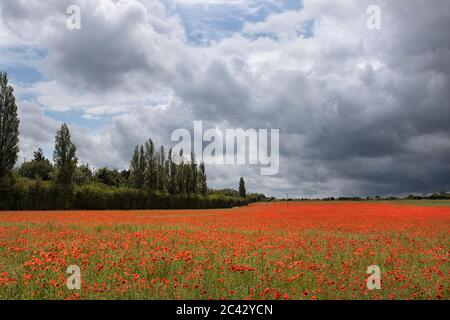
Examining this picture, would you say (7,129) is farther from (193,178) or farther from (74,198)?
(193,178)

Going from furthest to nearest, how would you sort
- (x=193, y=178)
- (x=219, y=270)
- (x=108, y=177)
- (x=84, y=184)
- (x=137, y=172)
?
(x=108, y=177) < (x=193, y=178) < (x=137, y=172) < (x=84, y=184) < (x=219, y=270)

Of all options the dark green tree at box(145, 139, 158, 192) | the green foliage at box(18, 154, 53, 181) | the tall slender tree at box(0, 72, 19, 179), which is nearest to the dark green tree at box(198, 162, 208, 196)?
the dark green tree at box(145, 139, 158, 192)

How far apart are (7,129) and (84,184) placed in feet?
67.2

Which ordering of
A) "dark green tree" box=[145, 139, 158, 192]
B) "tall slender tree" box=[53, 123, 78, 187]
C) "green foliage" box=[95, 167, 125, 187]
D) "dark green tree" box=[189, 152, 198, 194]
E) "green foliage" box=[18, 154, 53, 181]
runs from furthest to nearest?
"green foliage" box=[95, 167, 125, 187] < "green foliage" box=[18, 154, 53, 181] < "dark green tree" box=[189, 152, 198, 194] < "dark green tree" box=[145, 139, 158, 192] < "tall slender tree" box=[53, 123, 78, 187]

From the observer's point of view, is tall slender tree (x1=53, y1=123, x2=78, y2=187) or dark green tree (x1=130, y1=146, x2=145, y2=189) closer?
tall slender tree (x1=53, y1=123, x2=78, y2=187)

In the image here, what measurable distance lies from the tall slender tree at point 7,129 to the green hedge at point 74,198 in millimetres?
2735

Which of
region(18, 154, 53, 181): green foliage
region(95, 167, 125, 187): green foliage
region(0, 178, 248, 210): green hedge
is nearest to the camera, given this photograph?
region(0, 178, 248, 210): green hedge

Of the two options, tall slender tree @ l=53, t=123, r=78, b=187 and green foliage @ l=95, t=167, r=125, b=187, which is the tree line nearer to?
tall slender tree @ l=53, t=123, r=78, b=187

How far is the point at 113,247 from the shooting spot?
39.4ft

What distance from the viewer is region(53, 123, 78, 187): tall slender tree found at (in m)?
54.3

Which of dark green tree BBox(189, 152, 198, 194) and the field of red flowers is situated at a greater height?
dark green tree BBox(189, 152, 198, 194)

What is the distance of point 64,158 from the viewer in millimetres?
56969

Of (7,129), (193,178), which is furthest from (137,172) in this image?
(7,129)
